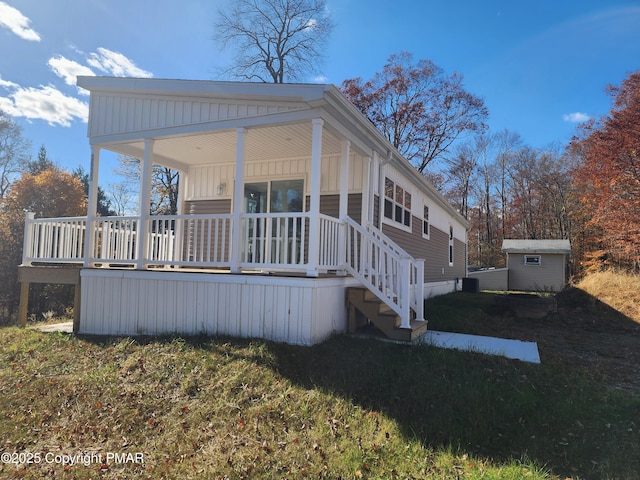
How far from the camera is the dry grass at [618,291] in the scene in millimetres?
10883

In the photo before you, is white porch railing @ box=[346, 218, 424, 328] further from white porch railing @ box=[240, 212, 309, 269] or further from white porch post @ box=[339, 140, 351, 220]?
white porch railing @ box=[240, 212, 309, 269]

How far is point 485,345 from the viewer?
5691 mm

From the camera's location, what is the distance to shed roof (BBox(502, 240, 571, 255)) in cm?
2056

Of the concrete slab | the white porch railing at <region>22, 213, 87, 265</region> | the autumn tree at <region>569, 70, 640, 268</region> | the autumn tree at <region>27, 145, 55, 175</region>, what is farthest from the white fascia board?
the autumn tree at <region>27, 145, 55, 175</region>

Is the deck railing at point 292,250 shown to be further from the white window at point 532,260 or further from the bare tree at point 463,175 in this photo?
the bare tree at point 463,175

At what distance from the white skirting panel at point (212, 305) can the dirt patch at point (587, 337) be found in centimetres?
297

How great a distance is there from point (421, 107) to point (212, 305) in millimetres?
19283

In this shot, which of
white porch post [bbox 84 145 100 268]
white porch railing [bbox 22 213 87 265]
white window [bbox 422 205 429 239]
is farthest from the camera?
white window [bbox 422 205 429 239]

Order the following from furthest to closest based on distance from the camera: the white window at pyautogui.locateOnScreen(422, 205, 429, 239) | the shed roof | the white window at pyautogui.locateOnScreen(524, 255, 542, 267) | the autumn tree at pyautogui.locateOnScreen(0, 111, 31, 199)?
1. the autumn tree at pyautogui.locateOnScreen(0, 111, 31, 199)
2. the white window at pyautogui.locateOnScreen(524, 255, 542, 267)
3. the shed roof
4. the white window at pyautogui.locateOnScreen(422, 205, 429, 239)

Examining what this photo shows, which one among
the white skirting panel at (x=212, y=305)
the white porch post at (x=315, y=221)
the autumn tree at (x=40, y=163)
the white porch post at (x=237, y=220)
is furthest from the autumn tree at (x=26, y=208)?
the white porch post at (x=315, y=221)

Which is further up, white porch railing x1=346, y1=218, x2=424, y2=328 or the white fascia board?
the white fascia board

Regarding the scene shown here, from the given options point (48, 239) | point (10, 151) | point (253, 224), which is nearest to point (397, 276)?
point (253, 224)

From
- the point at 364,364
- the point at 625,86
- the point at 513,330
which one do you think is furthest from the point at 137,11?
the point at 625,86

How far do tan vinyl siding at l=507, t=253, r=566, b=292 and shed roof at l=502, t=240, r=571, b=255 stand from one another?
355mm
